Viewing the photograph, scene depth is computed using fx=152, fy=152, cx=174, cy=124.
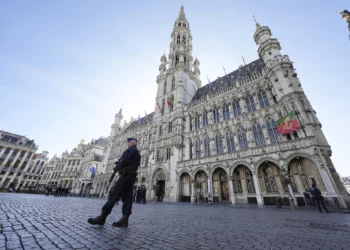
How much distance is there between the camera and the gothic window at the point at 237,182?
18630 mm

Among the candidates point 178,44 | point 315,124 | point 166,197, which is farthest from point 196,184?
point 178,44

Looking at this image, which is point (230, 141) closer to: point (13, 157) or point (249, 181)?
point (249, 181)

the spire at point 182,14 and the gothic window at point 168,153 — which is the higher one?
the spire at point 182,14

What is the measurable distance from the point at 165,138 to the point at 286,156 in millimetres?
18349

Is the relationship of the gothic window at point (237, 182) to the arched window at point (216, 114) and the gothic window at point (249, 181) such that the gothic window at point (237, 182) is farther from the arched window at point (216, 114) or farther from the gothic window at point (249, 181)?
the arched window at point (216, 114)

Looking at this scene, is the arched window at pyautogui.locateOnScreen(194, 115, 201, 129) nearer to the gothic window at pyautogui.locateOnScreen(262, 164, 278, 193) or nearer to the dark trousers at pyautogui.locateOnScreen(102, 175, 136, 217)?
the gothic window at pyautogui.locateOnScreen(262, 164, 278, 193)

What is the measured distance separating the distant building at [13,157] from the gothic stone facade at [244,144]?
52.2 metres

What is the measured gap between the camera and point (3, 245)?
86.4 inches

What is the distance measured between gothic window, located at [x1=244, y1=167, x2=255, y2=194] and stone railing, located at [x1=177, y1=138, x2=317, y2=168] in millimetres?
2049

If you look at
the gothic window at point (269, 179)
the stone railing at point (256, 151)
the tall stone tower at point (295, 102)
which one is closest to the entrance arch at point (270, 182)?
the gothic window at point (269, 179)

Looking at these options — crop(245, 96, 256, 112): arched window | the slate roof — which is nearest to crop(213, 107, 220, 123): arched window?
crop(245, 96, 256, 112): arched window

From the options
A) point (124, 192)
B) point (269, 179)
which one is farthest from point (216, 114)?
point (124, 192)

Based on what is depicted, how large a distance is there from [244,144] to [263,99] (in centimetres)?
645

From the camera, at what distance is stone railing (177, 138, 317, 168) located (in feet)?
49.1
